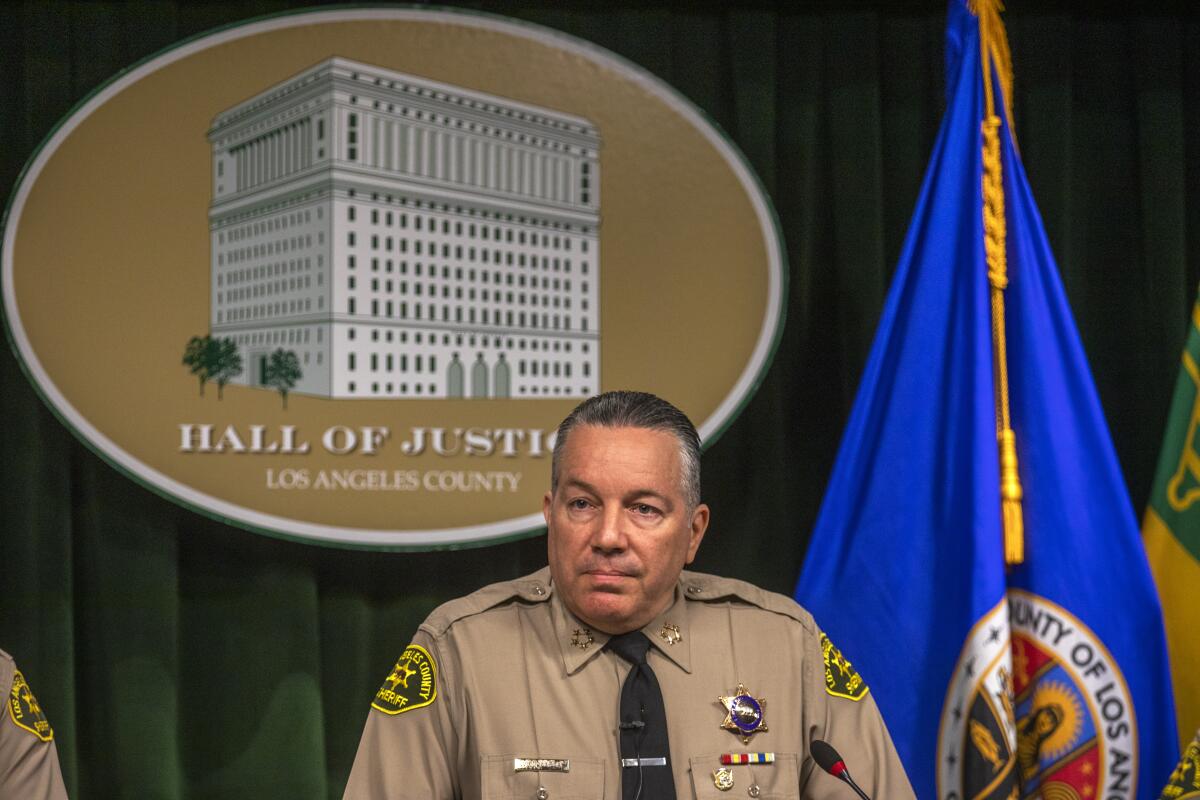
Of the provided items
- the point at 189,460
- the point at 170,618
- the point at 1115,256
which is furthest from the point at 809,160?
the point at 170,618

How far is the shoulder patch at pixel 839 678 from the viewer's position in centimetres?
186

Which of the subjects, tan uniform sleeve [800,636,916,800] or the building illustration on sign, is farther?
the building illustration on sign

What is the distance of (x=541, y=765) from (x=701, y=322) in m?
1.44

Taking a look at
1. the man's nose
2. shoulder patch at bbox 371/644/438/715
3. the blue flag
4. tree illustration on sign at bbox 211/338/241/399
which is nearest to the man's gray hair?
the man's nose

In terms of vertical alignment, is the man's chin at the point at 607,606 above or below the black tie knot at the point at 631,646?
above

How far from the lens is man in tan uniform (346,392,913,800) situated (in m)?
1.72

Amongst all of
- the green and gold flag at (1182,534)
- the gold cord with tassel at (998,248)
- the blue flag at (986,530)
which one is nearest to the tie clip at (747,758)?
the blue flag at (986,530)

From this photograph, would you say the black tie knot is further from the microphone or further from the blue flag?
the blue flag

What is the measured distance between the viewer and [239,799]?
2.79 metres

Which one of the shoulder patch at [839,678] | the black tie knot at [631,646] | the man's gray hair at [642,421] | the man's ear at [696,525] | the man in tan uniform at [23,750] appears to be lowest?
the man in tan uniform at [23,750]

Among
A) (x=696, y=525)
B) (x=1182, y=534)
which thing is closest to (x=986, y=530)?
(x=1182, y=534)

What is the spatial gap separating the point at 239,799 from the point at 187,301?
3.91 ft

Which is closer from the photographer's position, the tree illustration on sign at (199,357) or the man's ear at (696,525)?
the man's ear at (696,525)

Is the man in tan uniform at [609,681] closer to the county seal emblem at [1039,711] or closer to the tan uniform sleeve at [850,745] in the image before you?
the tan uniform sleeve at [850,745]
